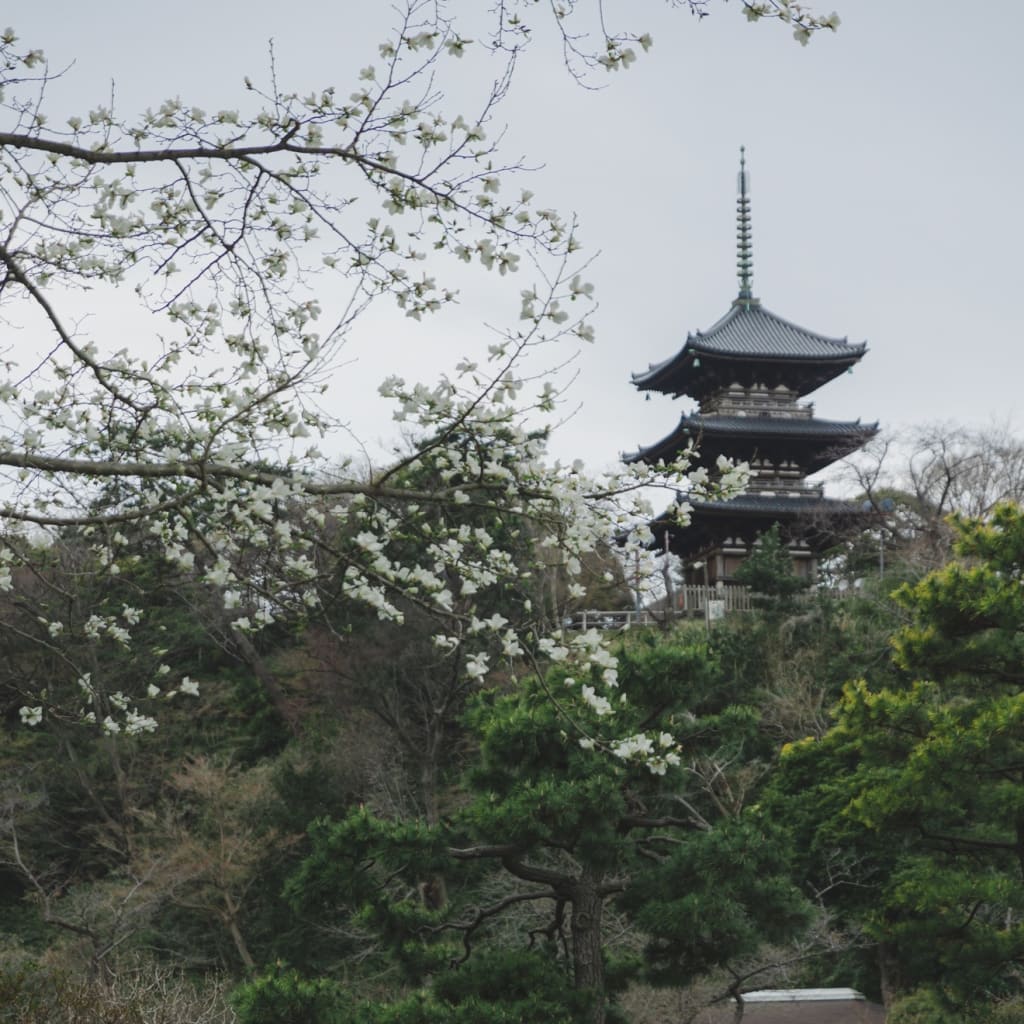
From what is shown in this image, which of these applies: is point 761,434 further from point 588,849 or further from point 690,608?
point 588,849

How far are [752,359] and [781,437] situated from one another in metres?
1.89

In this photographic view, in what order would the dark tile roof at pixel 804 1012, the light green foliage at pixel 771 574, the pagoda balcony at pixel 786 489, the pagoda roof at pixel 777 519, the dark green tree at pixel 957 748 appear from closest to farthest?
the dark green tree at pixel 957 748 < the dark tile roof at pixel 804 1012 < the light green foliage at pixel 771 574 < the pagoda roof at pixel 777 519 < the pagoda balcony at pixel 786 489

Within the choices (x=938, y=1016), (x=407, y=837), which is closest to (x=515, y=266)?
(x=407, y=837)

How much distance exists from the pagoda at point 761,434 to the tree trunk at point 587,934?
1591 centimetres

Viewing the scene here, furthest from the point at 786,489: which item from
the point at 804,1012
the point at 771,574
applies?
the point at 804,1012

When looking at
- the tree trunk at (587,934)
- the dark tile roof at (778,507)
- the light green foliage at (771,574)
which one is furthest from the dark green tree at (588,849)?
the dark tile roof at (778,507)

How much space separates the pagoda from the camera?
1008 inches

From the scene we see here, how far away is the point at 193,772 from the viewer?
19.2m

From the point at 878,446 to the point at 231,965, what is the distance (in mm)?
17153

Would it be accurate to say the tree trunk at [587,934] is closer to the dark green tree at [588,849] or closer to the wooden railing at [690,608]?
the dark green tree at [588,849]

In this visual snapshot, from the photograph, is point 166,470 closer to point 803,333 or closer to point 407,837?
point 407,837

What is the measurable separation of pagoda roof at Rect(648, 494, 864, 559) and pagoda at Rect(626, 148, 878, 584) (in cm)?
2

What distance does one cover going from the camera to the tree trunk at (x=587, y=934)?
9.07 meters

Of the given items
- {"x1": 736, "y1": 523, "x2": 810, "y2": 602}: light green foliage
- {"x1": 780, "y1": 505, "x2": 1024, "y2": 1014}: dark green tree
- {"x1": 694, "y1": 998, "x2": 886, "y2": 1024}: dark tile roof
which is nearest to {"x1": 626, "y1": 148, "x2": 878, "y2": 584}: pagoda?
{"x1": 736, "y1": 523, "x2": 810, "y2": 602}: light green foliage
